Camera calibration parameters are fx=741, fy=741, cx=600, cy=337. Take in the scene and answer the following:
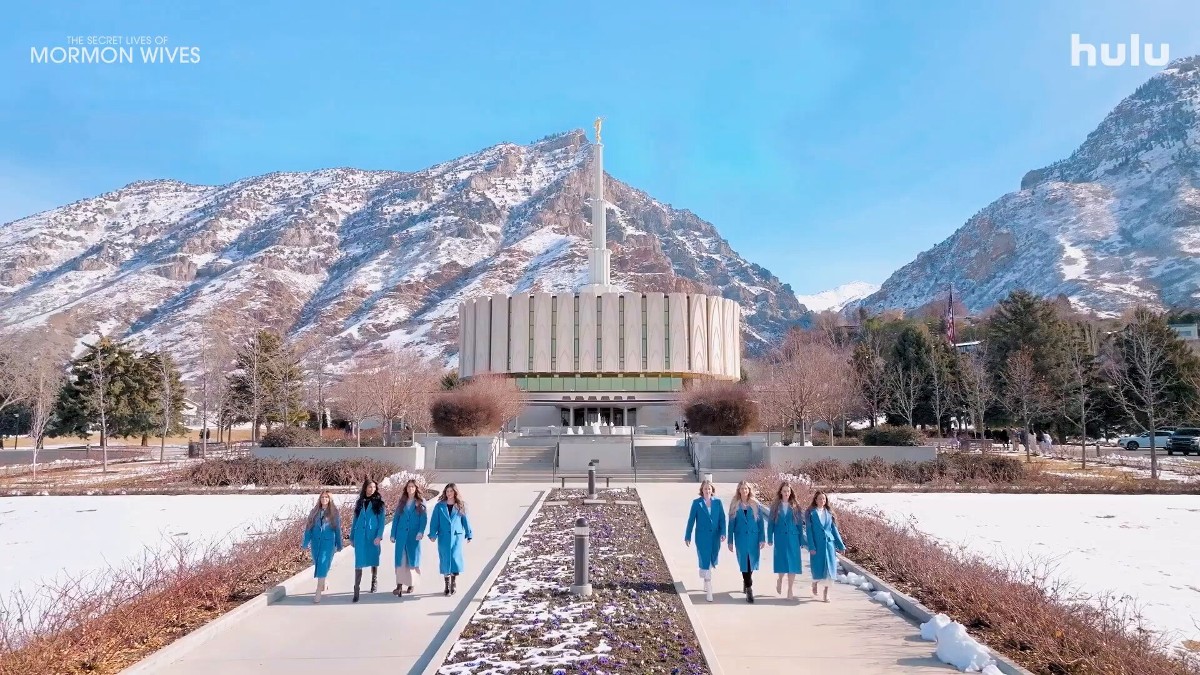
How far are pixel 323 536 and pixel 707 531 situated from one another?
4736 mm

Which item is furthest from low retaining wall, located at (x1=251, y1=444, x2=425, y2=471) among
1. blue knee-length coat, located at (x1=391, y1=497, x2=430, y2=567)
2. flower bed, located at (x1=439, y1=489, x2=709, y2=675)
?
blue knee-length coat, located at (x1=391, y1=497, x2=430, y2=567)

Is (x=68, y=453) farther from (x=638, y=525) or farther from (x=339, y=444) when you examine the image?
(x=638, y=525)

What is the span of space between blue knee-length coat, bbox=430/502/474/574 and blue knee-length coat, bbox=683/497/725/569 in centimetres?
290

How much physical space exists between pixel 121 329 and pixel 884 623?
189 metres

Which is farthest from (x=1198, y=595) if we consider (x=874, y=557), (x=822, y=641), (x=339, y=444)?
(x=339, y=444)

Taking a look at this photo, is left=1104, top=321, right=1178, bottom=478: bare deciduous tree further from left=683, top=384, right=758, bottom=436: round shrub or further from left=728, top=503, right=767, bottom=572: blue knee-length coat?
left=728, top=503, right=767, bottom=572: blue knee-length coat

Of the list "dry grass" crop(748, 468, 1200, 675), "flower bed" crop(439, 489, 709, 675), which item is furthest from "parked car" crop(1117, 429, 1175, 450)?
"flower bed" crop(439, 489, 709, 675)

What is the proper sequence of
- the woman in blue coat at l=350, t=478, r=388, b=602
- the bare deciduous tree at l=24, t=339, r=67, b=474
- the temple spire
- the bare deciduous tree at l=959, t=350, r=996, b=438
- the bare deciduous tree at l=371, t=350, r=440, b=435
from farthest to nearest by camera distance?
1. the temple spire
2. the bare deciduous tree at l=959, t=350, r=996, b=438
3. the bare deciduous tree at l=371, t=350, r=440, b=435
4. the bare deciduous tree at l=24, t=339, r=67, b=474
5. the woman in blue coat at l=350, t=478, r=388, b=602

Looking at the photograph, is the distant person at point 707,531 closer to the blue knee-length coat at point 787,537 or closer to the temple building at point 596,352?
the blue knee-length coat at point 787,537

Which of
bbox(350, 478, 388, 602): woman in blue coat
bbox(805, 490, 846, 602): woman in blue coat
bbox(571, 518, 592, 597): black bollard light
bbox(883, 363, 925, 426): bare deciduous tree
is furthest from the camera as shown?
bbox(883, 363, 925, 426): bare deciduous tree

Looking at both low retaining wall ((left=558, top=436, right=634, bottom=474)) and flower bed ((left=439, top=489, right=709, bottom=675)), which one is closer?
flower bed ((left=439, top=489, right=709, bottom=675))

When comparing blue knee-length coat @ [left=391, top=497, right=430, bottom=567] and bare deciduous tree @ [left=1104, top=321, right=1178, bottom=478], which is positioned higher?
bare deciduous tree @ [left=1104, top=321, right=1178, bottom=478]

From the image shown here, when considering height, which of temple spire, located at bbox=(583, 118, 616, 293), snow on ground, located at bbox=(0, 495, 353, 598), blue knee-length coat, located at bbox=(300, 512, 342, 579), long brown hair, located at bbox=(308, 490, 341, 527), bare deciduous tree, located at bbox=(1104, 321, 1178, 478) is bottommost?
snow on ground, located at bbox=(0, 495, 353, 598)

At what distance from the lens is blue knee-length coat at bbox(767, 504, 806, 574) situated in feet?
29.5
